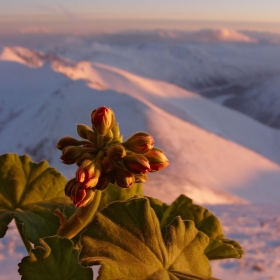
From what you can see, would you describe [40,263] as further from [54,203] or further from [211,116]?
[211,116]

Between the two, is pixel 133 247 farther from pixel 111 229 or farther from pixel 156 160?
pixel 156 160

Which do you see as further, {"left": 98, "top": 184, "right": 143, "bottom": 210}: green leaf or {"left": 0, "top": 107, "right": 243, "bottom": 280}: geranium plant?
{"left": 98, "top": 184, "right": 143, "bottom": 210}: green leaf

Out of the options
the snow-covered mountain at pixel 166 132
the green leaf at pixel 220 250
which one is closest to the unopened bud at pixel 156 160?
the green leaf at pixel 220 250

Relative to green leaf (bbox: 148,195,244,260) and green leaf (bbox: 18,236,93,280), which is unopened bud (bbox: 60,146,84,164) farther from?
green leaf (bbox: 148,195,244,260)

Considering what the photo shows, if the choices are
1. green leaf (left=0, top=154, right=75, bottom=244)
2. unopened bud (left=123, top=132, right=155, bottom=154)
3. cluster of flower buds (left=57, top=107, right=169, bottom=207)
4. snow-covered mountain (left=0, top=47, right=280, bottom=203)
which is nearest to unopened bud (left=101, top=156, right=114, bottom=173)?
cluster of flower buds (left=57, top=107, right=169, bottom=207)

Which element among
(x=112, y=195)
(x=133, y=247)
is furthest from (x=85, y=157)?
(x=112, y=195)

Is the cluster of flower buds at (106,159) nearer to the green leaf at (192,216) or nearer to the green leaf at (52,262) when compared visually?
the green leaf at (52,262)
